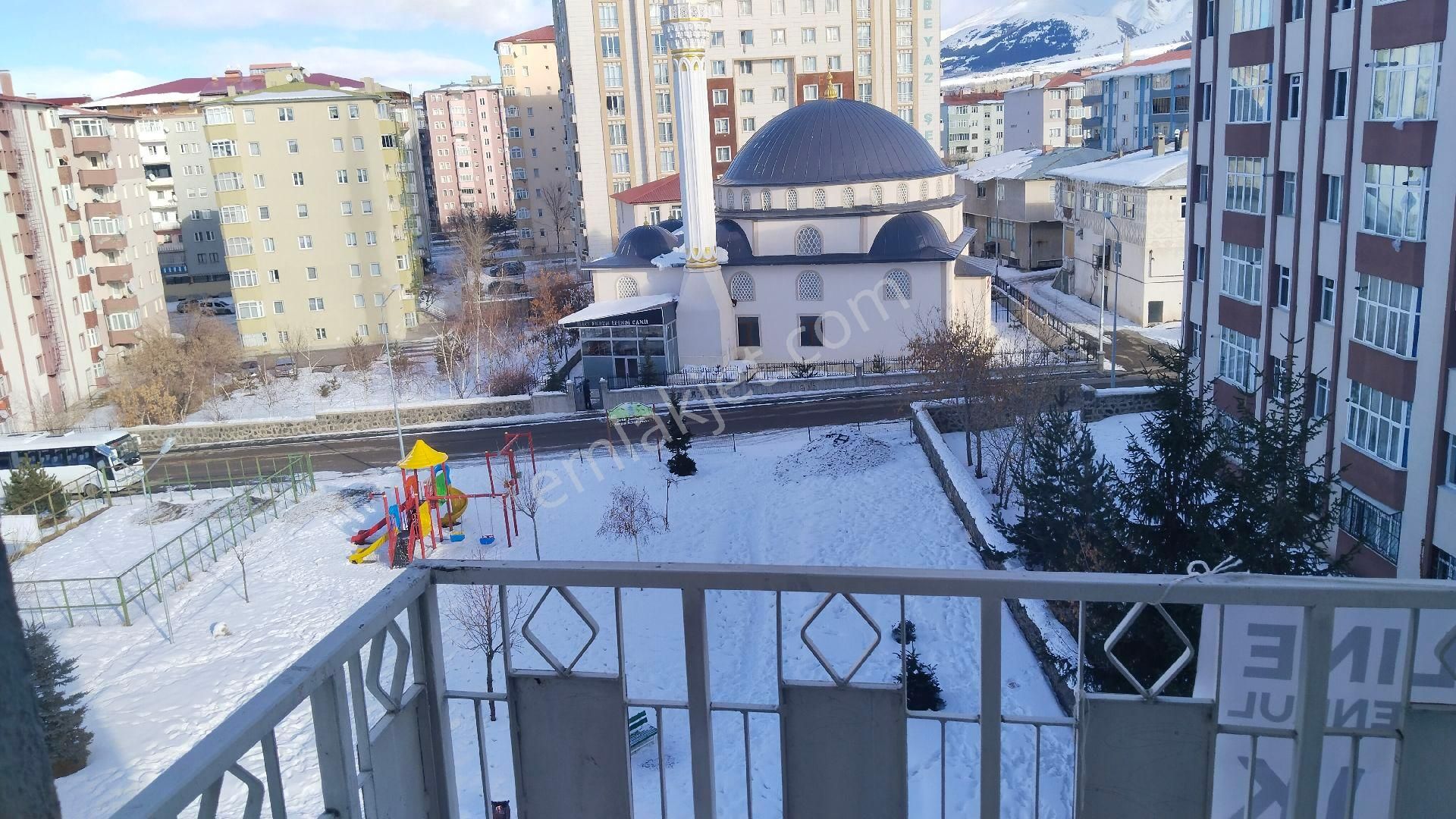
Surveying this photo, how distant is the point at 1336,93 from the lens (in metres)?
16.8

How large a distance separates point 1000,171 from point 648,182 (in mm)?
19435

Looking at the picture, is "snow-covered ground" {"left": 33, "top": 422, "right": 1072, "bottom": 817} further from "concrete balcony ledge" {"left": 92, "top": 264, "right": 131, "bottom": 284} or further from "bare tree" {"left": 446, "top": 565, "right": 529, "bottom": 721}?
"concrete balcony ledge" {"left": 92, "top": 264, "right": 131, "bottom": 284}

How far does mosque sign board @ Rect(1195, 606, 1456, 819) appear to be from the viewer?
3166 millimetres

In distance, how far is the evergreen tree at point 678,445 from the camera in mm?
24281

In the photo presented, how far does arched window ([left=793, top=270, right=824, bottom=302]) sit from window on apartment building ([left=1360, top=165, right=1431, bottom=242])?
20.6 m

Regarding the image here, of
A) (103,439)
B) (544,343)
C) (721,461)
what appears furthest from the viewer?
(544,343)

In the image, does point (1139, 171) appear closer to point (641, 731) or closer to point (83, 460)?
point (641, 731)

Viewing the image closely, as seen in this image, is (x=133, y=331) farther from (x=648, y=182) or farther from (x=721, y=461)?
(x=721, y=461)

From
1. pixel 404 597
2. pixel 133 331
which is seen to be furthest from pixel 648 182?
pixel 404 597

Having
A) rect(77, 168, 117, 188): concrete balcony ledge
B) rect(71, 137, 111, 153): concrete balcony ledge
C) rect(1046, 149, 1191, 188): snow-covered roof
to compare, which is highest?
rect(71, 137, 111, 153): concrete balcony ledge

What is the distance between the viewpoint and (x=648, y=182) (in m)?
53.0

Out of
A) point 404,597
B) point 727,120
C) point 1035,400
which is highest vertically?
point 727,120

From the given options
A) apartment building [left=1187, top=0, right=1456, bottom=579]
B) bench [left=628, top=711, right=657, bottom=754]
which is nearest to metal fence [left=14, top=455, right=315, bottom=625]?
bench [left=628, top=711, right=657, bottom=754]

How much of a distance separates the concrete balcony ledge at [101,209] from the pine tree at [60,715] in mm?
33153
